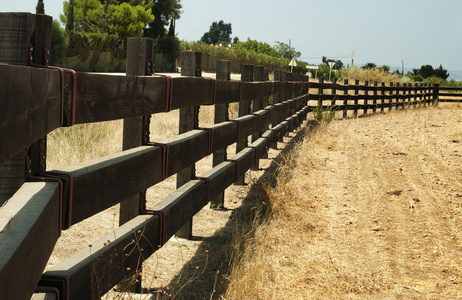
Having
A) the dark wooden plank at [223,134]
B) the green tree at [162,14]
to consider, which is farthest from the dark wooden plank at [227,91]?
the green tree at [162,14]

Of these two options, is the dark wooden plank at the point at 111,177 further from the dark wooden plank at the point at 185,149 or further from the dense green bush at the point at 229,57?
the dense green bush at the point at 229,57

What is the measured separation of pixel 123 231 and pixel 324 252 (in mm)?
2265

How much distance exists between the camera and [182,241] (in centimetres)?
494

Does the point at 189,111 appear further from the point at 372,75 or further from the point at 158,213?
the point at 372,75

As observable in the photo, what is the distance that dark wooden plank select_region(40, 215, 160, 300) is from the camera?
7.45 ft

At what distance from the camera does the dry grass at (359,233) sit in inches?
156

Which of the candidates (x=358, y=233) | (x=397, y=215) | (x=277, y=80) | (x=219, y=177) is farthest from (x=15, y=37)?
(x=277, y=80)

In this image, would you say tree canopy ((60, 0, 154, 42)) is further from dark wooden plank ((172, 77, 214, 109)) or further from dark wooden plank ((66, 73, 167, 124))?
dark wooden plank ((66, 73, 167, 124))

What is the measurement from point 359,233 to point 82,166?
350 centimetres

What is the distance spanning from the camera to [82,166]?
2.45m

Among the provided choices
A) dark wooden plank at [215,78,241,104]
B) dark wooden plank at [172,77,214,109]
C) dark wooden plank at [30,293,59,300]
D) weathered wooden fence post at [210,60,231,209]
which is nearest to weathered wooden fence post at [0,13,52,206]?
dark wooden plank at [30,293,59,300]

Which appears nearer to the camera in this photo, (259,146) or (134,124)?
(134,124)

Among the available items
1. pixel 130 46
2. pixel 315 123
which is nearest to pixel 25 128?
pixel 130 46

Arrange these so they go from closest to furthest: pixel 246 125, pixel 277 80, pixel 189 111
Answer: pixel 189 111 → pixel 246 125 → pixel 277 80
